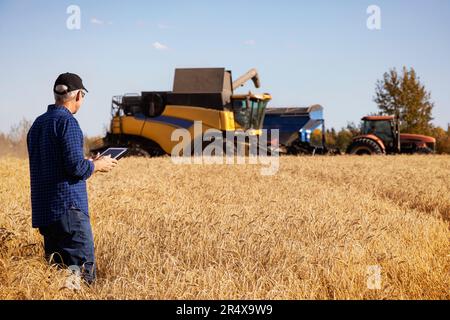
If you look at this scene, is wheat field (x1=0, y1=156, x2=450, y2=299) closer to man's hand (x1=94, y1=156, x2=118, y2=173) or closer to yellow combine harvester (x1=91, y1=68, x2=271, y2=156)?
man's hand (x1=94, y1=156, x2=118, y2=173)

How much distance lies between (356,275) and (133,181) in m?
6.65

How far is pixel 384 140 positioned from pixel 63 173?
20636 mm

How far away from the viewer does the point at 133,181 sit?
1024cm

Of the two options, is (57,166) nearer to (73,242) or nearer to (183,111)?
(73,242)

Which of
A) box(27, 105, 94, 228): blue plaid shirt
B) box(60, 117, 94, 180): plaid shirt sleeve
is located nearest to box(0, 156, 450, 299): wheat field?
box(27, 105, 94, 228): blue plaid shirt

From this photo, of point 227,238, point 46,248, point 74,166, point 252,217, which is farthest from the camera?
point 252,217

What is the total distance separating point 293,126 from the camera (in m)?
24.7

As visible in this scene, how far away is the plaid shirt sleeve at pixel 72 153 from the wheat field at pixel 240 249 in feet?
2.40

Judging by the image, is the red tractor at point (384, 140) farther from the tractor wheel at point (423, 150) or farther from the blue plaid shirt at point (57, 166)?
the blue plaid shirt at point (57, 166)

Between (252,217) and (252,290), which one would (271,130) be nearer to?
(252,217)

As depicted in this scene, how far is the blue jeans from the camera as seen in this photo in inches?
159

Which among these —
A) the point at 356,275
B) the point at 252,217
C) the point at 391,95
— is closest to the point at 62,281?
the point at 356,275

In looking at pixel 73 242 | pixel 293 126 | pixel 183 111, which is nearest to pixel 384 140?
pixel 293 126

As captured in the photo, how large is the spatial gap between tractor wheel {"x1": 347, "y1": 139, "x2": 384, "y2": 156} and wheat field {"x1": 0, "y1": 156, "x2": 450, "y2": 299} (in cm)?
1376
